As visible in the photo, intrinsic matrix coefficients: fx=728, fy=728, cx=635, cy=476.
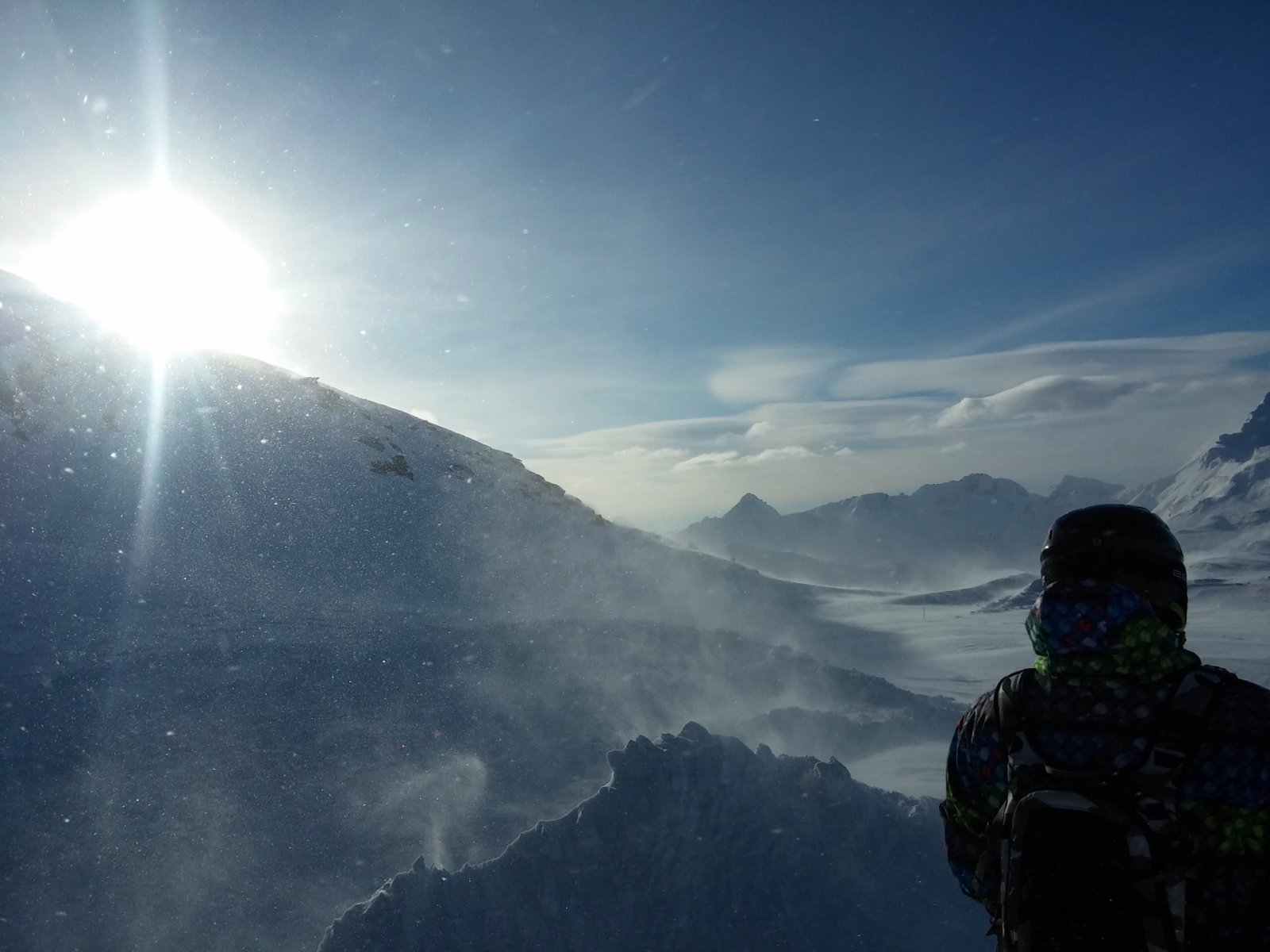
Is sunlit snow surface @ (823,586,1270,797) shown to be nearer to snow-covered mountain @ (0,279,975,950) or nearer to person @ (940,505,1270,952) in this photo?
snow-covered mountain @ (0,279,975,950)

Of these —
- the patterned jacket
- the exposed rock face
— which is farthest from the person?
the exposed rock face

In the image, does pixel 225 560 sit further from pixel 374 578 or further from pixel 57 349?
pixel 57 349

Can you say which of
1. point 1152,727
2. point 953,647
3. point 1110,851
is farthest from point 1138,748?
point 953,647

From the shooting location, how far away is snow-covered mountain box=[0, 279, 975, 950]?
10852 mm

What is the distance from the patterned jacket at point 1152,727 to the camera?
1.96 m

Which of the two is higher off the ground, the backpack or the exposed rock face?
the backpack

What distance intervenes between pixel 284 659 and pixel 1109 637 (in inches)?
722

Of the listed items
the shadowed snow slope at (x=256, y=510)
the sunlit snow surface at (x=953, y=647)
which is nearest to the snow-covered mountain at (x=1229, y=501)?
the sunlit snow surface at (x=953, y=647)

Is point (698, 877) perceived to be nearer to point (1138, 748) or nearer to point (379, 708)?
point (1138, 748)

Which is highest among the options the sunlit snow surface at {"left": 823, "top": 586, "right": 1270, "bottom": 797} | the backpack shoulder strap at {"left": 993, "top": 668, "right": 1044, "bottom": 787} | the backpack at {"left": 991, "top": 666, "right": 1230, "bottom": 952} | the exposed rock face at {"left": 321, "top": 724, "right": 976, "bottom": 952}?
the backpack shoulder strap at {"left": 993, "top": 668, "right": 1044, "bottom": 787}

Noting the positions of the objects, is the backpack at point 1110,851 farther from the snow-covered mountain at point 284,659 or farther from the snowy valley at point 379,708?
the snow-covered mountain at point 284,659

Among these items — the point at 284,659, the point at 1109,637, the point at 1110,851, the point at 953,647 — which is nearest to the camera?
the point at 1110,851

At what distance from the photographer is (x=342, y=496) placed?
2792 cm

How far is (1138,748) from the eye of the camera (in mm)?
1995
